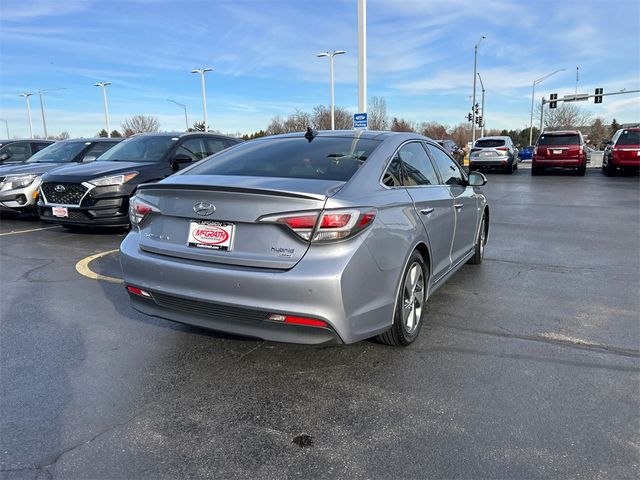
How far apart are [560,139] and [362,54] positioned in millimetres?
9408

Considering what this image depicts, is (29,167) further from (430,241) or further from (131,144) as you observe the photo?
(430,241)

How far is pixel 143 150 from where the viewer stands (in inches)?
342

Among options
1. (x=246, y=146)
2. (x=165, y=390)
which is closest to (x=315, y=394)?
(x=165, y=390)

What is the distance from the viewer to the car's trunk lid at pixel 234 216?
287 cm

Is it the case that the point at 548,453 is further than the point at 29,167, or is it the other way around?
the point at 29,167

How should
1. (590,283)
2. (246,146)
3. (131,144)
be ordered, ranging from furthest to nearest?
(131,144), (590,283), (246,146)

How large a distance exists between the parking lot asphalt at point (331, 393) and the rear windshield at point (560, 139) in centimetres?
1672

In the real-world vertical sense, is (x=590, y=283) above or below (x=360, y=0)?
below

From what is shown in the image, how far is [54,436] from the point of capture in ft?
8.46

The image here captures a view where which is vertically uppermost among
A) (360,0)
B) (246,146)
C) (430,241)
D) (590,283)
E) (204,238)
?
(360,0)

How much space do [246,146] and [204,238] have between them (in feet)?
4.72

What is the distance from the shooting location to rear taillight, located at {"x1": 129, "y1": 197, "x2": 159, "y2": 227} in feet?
11.1

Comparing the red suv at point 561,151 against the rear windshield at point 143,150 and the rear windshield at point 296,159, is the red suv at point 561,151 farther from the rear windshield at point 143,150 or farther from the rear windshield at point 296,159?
the rear windshield at point 296,159

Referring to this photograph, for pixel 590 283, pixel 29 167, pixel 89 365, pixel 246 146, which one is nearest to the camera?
pixel 89 365
